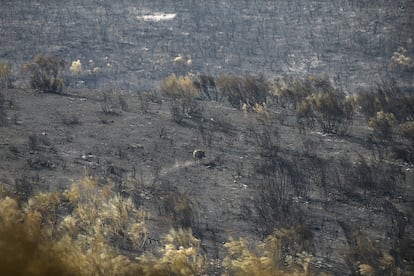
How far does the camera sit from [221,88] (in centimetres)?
2438

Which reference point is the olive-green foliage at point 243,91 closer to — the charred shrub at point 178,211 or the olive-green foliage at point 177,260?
the charred shrub at point 178,211

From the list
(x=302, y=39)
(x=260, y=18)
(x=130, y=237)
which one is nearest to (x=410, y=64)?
(x=302, y=39)

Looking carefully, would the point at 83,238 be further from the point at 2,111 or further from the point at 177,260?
the point at 2,111

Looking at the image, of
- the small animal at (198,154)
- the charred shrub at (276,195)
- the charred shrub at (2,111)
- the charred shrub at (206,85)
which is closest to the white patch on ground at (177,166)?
the small animal at (198,154)

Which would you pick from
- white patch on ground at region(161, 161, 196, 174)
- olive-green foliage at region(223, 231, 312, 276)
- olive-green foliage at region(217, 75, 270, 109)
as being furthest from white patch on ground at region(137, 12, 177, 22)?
olive-green foliage at region(223, 231, 312, 276)

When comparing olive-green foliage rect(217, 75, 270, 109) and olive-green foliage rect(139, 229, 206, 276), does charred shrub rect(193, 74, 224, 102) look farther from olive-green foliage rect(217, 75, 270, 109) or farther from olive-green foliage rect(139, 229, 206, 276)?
olive-green foliage rect(139, 229, 206, 276)

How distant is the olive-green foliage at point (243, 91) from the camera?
77.1 feet

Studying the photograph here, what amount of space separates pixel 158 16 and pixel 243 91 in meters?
21.6

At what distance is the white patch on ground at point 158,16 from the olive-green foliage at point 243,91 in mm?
19767

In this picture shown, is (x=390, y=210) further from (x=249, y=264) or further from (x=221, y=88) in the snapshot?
(x=221, y=88)

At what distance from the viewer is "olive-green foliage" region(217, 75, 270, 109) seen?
77.1 ft

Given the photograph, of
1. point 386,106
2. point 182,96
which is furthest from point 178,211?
point 386,106

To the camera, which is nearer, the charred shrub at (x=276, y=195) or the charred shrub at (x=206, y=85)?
the charred shrub at (x=276, y=195)

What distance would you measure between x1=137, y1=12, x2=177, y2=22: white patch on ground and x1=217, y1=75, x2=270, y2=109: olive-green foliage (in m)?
19.8
